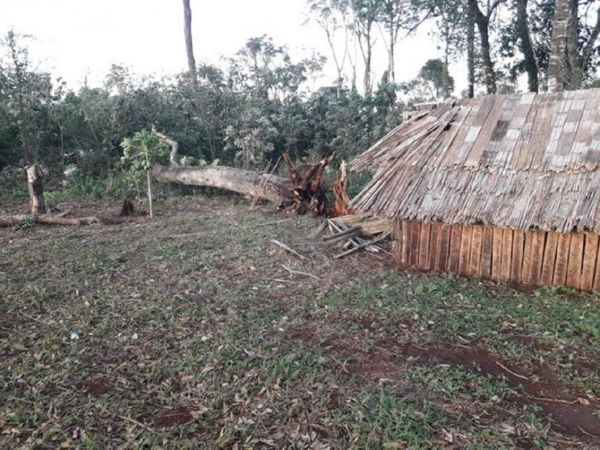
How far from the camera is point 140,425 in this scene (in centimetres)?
308

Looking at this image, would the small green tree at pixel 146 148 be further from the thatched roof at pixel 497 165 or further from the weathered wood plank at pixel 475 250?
the weathered wood plank at pixel 475 250

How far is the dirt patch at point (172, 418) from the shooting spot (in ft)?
10.2

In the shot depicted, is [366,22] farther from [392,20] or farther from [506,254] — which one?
[506,254]

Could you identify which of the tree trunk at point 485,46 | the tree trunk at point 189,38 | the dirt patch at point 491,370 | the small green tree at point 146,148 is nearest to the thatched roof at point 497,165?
the dirt patch at point 491,370

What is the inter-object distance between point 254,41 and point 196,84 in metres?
7.47

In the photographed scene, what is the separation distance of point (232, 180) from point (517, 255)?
6.91 meters

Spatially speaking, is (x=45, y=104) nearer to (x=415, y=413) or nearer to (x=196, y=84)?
(x=196, y=84)

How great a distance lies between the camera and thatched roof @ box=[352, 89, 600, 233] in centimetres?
513

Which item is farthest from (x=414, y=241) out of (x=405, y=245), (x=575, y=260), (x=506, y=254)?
(x=575, y=260)

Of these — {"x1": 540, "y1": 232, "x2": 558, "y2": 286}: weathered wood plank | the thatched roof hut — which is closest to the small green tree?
the thatched roof hut

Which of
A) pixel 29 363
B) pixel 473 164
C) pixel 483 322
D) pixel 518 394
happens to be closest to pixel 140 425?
pixel 29 363

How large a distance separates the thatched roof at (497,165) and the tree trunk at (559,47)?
2.93 m

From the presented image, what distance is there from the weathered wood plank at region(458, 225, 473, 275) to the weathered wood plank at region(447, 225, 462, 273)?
4 cm

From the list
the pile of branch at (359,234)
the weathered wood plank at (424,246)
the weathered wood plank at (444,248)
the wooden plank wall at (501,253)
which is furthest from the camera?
the pile of branch at (359,234)
